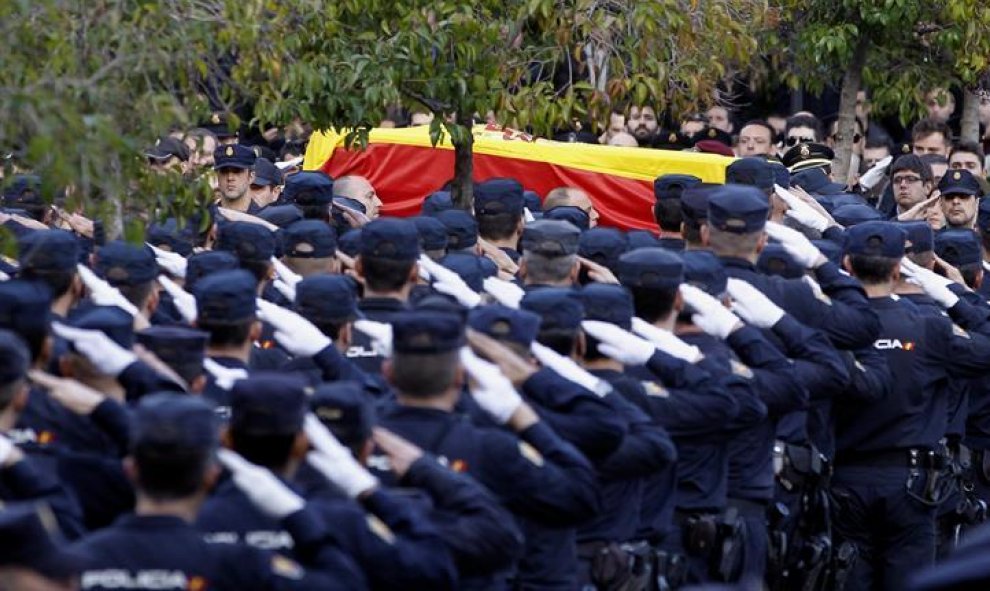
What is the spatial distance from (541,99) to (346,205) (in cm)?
199

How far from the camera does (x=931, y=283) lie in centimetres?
1211

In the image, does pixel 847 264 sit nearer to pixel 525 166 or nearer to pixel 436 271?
pixel 436 271

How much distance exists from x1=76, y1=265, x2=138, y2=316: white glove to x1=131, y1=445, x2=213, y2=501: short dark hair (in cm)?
320

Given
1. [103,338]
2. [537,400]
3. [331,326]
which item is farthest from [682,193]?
[103,338]

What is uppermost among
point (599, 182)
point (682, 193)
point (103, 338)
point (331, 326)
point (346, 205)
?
point (103, 338)

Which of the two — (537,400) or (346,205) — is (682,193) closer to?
(346,205)

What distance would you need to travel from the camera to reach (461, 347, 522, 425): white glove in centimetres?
775

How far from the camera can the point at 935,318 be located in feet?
38.6

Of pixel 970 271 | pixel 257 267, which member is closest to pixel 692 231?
pixel 257 267

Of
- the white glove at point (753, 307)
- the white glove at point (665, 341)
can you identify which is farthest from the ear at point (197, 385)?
the white glove at point (753, 307)

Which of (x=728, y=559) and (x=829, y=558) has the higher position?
(x=728, y=559)

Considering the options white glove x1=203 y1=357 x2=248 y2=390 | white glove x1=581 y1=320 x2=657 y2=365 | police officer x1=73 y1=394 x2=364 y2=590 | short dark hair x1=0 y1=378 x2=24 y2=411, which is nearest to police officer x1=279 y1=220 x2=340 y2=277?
white glove x1=581 y1=320 x2=657 y2=365

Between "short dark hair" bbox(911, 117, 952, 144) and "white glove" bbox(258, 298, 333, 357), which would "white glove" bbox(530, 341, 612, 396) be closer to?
"white glove" bbox(258, 298, 333, 357)

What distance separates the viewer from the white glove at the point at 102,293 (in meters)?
9.36
